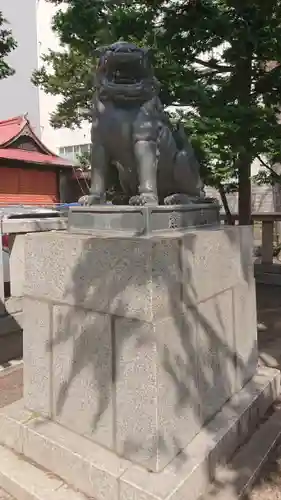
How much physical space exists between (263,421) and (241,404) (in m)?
0.27

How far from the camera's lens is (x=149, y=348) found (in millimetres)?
2033

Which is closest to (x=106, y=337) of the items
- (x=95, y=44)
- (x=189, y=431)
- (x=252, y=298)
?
(x=189, y=431)

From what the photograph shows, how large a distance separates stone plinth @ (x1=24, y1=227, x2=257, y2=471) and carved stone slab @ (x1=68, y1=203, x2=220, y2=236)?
0.10m

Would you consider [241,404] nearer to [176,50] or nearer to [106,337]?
[106,337]

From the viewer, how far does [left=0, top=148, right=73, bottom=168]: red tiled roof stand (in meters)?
13.7

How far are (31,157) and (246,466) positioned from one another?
13.6m

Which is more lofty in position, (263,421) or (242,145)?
(242,145)

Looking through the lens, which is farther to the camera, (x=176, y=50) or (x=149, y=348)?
(x=176, y=50)

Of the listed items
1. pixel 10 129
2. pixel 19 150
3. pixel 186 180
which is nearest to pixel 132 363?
pixel 186 180

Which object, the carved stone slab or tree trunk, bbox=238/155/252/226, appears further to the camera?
tree trunk, bbox=238/155/252/226

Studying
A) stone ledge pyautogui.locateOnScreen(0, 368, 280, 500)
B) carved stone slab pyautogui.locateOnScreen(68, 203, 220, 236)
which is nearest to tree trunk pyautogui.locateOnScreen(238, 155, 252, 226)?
carved stone slab pyautogui.locateOnScreen(68, 203, 220, 236)

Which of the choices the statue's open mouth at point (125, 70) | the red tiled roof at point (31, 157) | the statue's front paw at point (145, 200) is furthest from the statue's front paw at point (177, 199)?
the red tiled roof at point (31, 157)

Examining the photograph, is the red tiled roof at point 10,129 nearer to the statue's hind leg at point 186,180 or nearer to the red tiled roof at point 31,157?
the red tiled roof at point 31,157

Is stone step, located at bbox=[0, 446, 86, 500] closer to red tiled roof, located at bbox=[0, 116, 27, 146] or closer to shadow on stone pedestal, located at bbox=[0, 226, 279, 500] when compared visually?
shadow on stone pedestal, located at bbox=[0, 226, 279, 500]
